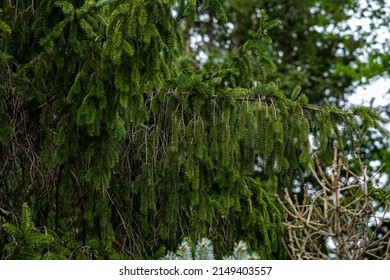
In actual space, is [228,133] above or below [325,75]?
below

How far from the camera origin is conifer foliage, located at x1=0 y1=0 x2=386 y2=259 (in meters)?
5.62

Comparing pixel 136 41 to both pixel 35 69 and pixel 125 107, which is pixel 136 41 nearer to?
pixel 125 107

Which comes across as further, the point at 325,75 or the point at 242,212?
the point at 325,75

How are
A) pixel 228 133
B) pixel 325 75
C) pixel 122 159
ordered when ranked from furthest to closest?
pixel 325 75
pixel 122 159
pixel 228 133

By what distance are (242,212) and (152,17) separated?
79.3 inches

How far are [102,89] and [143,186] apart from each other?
85 centimetres

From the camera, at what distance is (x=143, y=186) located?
612 centimetres

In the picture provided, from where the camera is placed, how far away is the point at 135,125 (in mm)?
5789

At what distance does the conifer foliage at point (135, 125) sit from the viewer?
5.62m

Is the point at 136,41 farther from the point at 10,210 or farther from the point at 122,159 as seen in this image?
the point at 10,210
